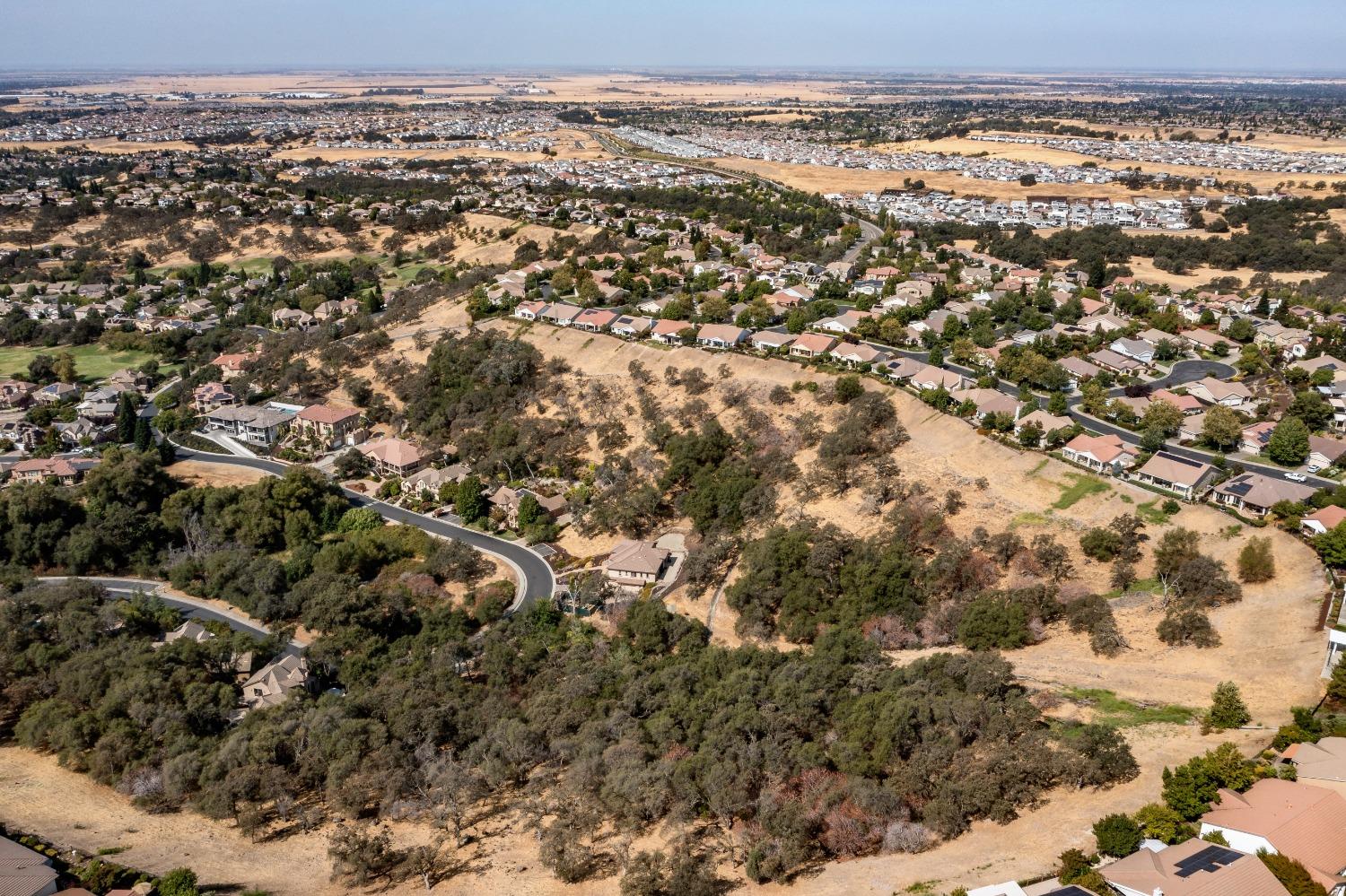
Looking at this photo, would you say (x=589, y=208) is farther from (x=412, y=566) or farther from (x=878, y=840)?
(x=878, y=840)

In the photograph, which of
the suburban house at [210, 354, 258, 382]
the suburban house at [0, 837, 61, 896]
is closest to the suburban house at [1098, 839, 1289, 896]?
the suburban house at [0, 837, 61, 896]

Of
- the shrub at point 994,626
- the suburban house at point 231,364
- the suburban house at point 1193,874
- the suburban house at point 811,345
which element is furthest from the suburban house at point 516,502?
the suburban house at point 1193,874

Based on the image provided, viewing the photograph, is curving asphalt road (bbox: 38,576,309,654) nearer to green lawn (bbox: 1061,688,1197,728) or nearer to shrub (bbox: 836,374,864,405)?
green lawn (bbox: 1061,688,1197,728)

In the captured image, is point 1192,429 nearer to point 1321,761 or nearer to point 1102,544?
point 1102,544

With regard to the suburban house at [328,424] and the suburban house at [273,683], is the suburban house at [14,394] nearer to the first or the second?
the suburban house at [328,424]

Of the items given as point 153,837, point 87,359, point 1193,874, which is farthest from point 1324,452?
point 87,359

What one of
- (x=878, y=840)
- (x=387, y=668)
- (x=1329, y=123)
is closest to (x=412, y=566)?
(x=387, y=668)
